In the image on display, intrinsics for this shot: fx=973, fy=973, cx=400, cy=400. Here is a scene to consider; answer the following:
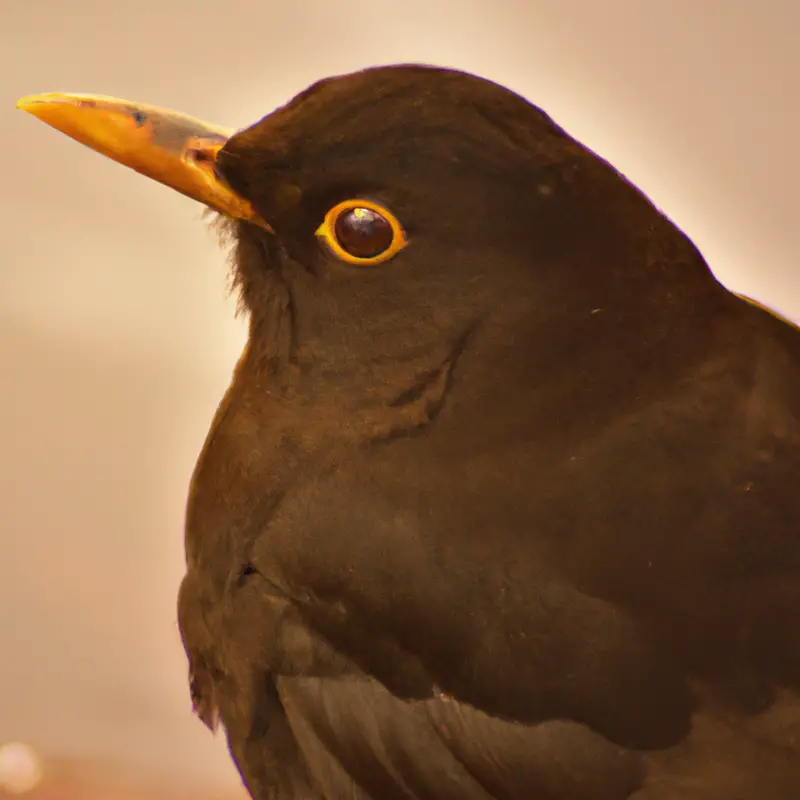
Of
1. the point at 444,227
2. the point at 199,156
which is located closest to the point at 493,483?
the point at 444,227

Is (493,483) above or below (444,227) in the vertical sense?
below

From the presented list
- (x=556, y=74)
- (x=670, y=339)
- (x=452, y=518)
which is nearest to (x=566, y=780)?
(x=452, y=518)

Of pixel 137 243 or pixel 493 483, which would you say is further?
pixel 137 243

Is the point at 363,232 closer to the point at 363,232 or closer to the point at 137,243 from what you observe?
the point at 363,232

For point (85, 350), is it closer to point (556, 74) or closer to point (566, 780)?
point (556, 74)

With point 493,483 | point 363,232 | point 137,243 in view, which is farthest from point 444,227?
point 137,243

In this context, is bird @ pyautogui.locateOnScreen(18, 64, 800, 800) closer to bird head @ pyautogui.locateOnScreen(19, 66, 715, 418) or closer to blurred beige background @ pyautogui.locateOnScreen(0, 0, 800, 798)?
bird head @ pyautogui.locateOnScreen(19, 66, 715, 418)

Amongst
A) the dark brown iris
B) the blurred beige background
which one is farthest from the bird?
the blurred beige background

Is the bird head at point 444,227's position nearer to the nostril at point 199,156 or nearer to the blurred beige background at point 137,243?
the nostril at point 199,156
